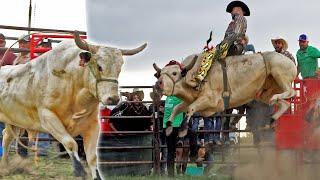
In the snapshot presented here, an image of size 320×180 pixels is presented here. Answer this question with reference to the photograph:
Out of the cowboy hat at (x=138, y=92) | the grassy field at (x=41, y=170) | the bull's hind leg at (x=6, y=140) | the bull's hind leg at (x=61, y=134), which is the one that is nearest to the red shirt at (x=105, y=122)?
the cowboy hat at (x=138, y=92)

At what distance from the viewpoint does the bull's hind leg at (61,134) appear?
22.9 feet

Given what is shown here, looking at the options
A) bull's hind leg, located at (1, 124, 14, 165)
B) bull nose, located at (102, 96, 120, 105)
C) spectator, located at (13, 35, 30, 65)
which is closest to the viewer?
bull nose, located at (102, 96, 120, 105)

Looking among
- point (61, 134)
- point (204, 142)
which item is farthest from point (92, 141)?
point (204, 142)

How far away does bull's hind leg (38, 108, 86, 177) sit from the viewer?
698 cm

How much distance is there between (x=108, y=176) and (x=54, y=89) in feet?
10.2

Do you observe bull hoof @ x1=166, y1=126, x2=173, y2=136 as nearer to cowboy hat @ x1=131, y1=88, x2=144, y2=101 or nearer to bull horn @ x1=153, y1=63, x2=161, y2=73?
bull horn @ x1=153, y1=63, x2=161, y2=73

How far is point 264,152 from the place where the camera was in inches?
408

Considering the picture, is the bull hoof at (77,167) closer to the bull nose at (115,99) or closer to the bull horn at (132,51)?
the bull nose at (115,99)

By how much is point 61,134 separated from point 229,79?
13.0ft

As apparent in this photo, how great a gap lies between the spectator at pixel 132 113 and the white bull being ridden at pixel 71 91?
3076mm

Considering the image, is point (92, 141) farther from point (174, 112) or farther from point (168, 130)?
point (174, 112)

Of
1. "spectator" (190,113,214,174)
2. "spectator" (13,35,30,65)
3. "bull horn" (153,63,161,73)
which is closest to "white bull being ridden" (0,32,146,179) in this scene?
"spectator" (13,35,30,65)

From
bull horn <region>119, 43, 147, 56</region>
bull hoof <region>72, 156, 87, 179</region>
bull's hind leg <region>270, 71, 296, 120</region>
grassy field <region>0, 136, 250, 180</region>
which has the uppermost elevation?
bull horn <region>119, 43, 147, 56</region>

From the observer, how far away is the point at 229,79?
34.1ft
